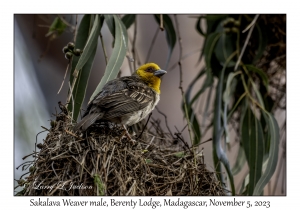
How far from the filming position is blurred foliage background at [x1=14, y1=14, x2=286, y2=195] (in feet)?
12.4

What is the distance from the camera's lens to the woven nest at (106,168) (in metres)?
2.76

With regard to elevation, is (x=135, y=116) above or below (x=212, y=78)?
below

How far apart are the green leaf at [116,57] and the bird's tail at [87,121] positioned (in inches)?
6.2

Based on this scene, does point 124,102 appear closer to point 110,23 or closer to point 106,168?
point 110,23

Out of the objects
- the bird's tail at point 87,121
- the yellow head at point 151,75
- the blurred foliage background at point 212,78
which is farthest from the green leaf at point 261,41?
the bird's tail at point 87,121

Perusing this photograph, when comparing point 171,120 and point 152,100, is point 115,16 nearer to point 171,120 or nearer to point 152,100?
point 152,100

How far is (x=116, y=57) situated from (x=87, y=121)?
2.19ft

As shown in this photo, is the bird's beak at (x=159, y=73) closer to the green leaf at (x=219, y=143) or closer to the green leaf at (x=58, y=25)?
the green leaf at (x=219, y=143)

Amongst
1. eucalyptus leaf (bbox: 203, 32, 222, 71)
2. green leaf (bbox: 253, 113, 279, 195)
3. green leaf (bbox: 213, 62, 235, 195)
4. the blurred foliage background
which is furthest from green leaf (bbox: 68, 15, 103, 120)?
green leaf (bbox: 253, 113, 279, 195)

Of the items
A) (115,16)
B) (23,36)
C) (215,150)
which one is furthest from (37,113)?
(215,150)

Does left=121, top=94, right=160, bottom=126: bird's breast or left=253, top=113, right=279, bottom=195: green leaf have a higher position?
left=121, top=94, right=160, bottom=126: bird's breast

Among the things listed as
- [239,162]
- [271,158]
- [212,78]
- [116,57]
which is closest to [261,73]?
[212,78]

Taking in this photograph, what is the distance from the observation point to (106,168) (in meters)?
2.81

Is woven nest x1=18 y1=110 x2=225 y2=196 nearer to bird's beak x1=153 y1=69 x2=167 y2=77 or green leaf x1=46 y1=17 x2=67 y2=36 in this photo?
bird's beak x1=153 y1=69 x2=167 y2=77
